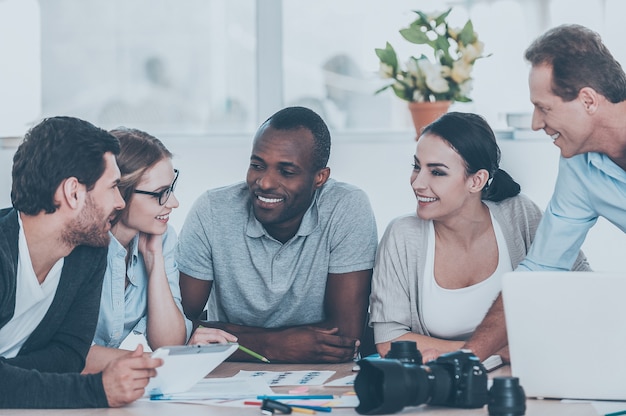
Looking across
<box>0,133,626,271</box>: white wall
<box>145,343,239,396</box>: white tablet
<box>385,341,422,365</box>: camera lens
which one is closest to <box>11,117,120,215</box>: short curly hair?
<box>145,343,239,396</box>: white tablet

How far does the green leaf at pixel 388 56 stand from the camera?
12.0 feet

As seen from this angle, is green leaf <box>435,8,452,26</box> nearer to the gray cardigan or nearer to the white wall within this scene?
the white wall

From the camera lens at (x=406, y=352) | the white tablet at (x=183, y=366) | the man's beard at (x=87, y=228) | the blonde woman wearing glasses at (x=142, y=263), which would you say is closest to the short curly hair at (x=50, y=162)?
the man's beard at (x=87, y=228)

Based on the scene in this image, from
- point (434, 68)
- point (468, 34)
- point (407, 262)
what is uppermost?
point (468, 34)

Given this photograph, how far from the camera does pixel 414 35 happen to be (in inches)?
146

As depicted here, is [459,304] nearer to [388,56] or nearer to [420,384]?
[420,384]

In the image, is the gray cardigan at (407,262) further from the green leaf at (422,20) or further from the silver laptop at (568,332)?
Answer: the green leaf at (422,20)

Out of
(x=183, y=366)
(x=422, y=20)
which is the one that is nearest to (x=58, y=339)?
(x=183, y=366)

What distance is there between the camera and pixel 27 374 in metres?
2.12

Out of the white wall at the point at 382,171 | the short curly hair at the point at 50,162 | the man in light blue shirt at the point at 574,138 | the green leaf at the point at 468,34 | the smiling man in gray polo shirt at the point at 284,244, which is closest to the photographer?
the short curly hair at the point at 50,162

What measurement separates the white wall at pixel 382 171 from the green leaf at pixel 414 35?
0.43m

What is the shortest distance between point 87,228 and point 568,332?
1193mm

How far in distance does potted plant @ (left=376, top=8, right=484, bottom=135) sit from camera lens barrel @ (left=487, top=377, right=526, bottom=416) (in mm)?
1874

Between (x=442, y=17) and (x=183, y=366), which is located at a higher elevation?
(x=442, y=17)
